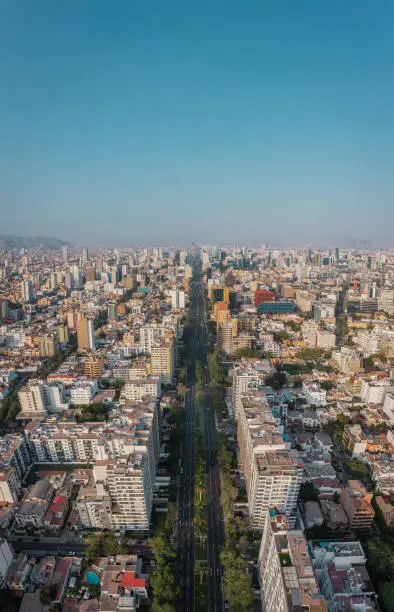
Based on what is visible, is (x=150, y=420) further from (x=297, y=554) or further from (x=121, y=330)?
(x=121, y=330)

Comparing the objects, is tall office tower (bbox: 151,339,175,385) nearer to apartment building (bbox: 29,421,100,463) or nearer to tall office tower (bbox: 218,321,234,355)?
tall office tower (bbox: 218,321,234,355)

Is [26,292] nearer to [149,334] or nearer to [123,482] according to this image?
[149,334]

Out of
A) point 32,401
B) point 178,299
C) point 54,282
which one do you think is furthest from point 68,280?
point 32,401

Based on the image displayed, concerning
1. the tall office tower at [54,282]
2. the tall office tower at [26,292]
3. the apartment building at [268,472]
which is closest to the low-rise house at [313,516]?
the apartment building at [268,472]

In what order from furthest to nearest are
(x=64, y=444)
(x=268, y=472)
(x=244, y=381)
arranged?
(x=244, y=381) → (x=64, y=444) → (x=268, y=472)

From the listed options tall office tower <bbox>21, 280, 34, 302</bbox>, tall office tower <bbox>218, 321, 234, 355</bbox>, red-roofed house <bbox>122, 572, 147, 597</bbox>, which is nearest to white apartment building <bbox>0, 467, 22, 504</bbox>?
red-roofed house <bbox>122, 572, 147, 597</bbox>

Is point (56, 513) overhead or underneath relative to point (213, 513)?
overhead
